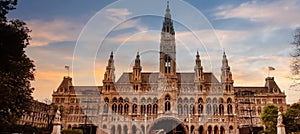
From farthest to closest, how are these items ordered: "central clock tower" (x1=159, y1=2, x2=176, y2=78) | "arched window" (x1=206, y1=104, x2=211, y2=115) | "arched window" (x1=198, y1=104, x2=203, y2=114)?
"central clock tower" (x1=159, y1=2, x2=176, y2=78), "arched window" (x1=206, y1=104, x2=211, y2=115), "arched window" (x1=198, y1=104, x2=203, y2=114)

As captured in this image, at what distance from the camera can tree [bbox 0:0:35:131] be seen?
1154 inches

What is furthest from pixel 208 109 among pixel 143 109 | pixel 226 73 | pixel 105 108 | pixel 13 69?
pixel 13 69

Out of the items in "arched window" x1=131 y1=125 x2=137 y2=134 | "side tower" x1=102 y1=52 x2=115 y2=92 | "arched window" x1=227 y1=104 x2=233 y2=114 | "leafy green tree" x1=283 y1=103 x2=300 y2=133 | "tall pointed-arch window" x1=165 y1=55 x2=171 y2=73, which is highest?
"tall pointed-arch window" x1=165 y1=55 x2=171 y2=73

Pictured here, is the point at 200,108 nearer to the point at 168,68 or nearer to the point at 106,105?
the point at 168,68

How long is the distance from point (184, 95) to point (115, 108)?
18.8 meters

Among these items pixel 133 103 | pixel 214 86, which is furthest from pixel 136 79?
pixel 214 86

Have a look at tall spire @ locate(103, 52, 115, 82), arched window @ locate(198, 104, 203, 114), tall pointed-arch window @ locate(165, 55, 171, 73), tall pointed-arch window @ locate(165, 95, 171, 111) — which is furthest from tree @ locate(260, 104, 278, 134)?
tall spire @ locate(103, 52, 115, 82)

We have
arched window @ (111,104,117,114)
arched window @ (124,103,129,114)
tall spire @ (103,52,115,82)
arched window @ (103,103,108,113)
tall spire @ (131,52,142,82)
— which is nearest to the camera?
arched window @ (124,103,129,114)

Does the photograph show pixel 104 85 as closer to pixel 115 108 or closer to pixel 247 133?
pixel 115 108

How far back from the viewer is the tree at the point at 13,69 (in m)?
29.3

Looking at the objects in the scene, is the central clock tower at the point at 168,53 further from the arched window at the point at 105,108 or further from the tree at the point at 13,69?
the tree at the point at 13,69

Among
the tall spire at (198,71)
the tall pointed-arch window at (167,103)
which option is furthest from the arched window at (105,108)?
the tall spire at (198,71)

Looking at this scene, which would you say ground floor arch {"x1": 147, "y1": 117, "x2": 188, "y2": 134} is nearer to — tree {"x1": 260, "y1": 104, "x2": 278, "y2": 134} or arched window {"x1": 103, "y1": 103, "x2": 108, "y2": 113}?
arched window {"x1": 103, "y1": 103, "x2": 108, "y2": 113}

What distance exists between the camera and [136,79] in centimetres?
7700
